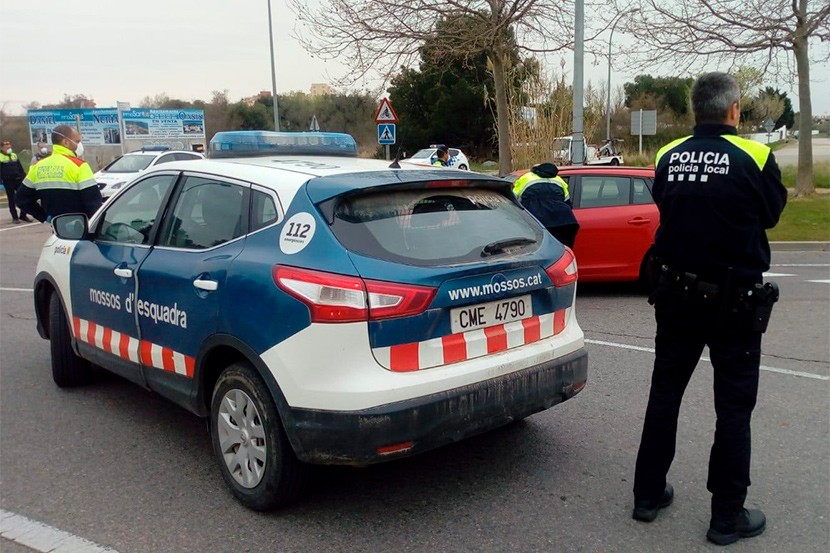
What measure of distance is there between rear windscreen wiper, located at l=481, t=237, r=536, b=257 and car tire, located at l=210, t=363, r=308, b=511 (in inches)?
48.5

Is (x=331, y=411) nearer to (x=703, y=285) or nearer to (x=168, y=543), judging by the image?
(x=168, y=543)

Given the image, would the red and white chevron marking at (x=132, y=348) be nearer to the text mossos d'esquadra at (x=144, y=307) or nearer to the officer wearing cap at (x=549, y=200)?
the text mossos d'esquadra at (x=144, y=307)

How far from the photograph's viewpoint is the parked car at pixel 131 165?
16734 millimetres

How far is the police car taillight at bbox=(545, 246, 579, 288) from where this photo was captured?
12.1 feet

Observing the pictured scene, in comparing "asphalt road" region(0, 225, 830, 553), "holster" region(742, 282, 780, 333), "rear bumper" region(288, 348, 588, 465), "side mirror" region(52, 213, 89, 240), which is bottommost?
"asphalt road" region(0, 225, 830, 553)

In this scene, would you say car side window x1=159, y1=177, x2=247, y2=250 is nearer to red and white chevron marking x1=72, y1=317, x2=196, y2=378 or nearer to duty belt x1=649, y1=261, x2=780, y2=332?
red and white chevron marking x1=72, y1=317, x2=196, y2=378

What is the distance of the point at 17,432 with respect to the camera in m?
4.54

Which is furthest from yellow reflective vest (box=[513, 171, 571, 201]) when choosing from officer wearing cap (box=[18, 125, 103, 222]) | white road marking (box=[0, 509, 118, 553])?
white road marking (box=[0, 509, 118, 553])

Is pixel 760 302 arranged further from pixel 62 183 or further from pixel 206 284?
pixel 62 183

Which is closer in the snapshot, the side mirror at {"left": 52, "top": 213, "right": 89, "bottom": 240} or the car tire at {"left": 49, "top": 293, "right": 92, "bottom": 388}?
the side mirror at {"left": 52, "top": 213, "right": 89, "bottom": 240}

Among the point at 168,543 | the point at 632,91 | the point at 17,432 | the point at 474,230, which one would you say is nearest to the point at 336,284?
the point at 474,230

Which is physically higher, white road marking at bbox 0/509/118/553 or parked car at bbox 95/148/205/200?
parked car at bbox 95/148/205/200

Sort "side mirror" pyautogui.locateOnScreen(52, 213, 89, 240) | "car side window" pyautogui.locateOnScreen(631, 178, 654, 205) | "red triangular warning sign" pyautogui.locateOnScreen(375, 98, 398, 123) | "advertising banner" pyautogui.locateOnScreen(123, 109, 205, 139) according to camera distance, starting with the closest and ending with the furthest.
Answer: "side mirror" pyautogui.locateOnScreen(52, 213, 89, 240), "car side window" pyautogui.locateOnScreen(631, 178, 654, 205), "red triangular warning sign" pyautogui.locateOnScreen(375, 98, 398, 123), "advertising banner" pyautogui.locateOnScreen(123, 109, 205, 139)

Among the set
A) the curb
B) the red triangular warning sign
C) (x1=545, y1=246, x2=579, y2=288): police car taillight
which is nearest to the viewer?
(x1=545, y1=246, x2=579, y2=288): police car taillight
